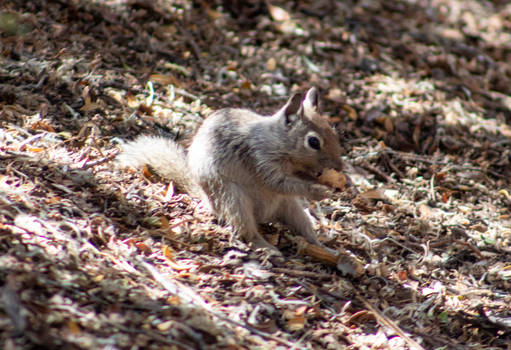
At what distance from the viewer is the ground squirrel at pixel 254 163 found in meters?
4.03

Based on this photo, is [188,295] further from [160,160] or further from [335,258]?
[160,160]

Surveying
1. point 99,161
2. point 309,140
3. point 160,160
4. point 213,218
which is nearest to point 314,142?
point 309,140

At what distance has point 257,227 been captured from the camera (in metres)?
4.26

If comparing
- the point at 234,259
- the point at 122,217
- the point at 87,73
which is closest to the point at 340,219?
the point at 234,259

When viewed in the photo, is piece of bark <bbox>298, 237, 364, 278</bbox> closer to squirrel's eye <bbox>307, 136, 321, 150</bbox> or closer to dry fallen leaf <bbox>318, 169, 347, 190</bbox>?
dry fallen leaf <bbox>318, 169, 347, 190</bbox>

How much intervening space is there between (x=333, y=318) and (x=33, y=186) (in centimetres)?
214

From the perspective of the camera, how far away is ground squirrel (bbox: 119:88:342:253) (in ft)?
13.2

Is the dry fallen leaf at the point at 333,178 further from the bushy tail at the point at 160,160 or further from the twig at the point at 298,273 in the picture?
the bushy tail at the point at 160,160

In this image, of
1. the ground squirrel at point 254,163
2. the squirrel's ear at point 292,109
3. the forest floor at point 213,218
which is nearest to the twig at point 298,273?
the forest floor at point 213,218

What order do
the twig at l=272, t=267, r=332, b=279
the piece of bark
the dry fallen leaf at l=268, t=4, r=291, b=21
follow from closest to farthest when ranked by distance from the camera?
the twig at l=272, t=267, r=332, b=279
the piece of bark
the dry fallen leaf at l=268, t=4, r=291, b=21

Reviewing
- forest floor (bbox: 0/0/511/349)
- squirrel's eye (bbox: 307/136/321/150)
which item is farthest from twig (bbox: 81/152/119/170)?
squirrel's eye (bbox: 307/136/321/150)

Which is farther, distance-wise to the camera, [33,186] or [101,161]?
[101,161]

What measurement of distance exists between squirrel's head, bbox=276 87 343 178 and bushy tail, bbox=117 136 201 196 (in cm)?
82

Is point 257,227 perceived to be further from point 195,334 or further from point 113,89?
point 113,89
